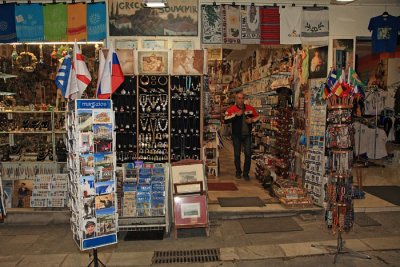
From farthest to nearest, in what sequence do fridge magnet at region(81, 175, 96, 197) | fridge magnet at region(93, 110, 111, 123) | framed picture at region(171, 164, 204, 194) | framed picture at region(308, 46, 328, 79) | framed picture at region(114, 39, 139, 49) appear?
framed picture at region(308, 46, 328, 79) < framed picture at region(114, 39, 139, 49) < framed picture at region(171, 164, 204, 194) < fridge magnet at region(93, 110, 111, 123) < fridge magnet at region(81, 175, 96, 197)

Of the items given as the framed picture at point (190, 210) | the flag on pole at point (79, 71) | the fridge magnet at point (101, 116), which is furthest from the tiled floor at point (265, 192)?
the flag on pole at point (79, 71)

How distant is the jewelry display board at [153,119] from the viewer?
21.4ft

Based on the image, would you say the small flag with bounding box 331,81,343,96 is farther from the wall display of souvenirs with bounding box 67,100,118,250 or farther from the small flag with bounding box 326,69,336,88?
the wall display of souvenirs with bounding box 67,100,118,250

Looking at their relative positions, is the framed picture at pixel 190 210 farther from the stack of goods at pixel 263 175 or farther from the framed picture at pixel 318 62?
the framed picture at pixel 318 62

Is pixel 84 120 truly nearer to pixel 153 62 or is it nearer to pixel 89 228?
pixel 89 228

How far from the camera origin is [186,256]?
5012mm

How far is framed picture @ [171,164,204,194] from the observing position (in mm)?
5848

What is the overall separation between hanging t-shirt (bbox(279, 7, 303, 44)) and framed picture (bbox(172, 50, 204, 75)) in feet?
5.62

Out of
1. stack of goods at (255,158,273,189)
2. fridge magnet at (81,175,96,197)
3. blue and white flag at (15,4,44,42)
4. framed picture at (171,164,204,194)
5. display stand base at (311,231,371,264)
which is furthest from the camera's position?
stack of goods at (255,158,273,189)

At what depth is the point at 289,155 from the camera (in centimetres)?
807

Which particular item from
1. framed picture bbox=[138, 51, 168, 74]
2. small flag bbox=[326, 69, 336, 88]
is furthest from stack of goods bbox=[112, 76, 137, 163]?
small flag bbox=[326, 69, 336, 88]

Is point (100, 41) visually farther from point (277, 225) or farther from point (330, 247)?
point (330, 247)

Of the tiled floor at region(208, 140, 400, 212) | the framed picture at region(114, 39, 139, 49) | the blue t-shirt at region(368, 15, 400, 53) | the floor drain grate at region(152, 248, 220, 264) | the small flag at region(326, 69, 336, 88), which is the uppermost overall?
the blue t-shirt at region(368, 15, 400, 53)

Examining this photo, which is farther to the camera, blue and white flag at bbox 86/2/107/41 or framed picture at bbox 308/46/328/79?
framed picture at bbox 308/46/328/79
